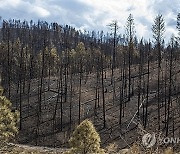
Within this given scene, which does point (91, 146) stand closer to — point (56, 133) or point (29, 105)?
point (56, 133)

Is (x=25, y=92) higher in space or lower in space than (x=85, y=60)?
lower

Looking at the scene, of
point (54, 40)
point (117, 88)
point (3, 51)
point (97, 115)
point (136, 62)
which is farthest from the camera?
point (54, 40)

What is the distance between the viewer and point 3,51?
8594 cm

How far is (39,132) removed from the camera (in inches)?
2176

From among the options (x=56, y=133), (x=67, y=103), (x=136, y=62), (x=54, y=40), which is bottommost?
(x=56, y=133)

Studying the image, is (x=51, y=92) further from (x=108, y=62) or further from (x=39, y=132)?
(x=108, y=62)

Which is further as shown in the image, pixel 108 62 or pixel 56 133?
pixel 108 62

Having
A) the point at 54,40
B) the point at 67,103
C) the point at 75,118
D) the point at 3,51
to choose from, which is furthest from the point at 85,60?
the point at 54,40

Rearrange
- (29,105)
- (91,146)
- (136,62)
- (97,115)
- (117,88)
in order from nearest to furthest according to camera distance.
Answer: (91,146), (97,115), (29,105), (117,88), (136,62)

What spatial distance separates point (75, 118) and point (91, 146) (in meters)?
38.3

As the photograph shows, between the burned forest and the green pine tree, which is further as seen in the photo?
the burned forest

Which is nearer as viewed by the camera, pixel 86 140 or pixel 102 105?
pixel 86 140

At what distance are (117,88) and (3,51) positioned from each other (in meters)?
29.6

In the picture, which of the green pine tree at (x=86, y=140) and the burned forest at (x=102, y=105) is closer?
the green pine tree at (x=86, y=140)
